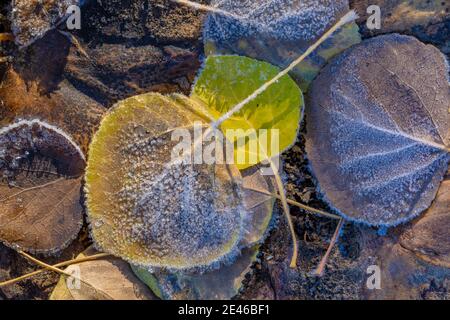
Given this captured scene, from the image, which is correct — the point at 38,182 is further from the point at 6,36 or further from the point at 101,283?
the point at 6,36

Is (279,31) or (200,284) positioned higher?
(279,31)

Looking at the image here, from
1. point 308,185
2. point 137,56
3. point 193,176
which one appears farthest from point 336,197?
point 137,56

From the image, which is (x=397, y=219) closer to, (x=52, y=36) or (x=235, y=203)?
(x=235, y=203)

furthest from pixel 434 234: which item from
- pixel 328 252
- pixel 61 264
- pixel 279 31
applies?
pixel 61 264

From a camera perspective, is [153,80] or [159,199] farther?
[153,80]

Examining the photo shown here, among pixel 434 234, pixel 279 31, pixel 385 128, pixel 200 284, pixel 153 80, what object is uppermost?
pixel 279 31

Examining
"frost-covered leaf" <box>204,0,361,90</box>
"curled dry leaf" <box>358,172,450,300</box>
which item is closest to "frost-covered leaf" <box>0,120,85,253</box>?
"frost-covered leaf" <box>204,0,361,90</box>

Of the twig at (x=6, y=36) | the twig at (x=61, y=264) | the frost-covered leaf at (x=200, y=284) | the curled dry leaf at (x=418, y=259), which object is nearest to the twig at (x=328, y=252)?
the curled dry leaf at (x=418, y=259)
